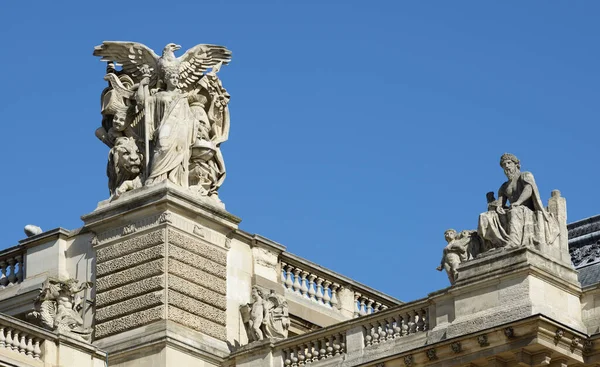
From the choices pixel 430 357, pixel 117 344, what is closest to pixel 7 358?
pixel 117 344

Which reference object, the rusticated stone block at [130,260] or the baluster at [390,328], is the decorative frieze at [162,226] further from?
the baluster at [390,328]

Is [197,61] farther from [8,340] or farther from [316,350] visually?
[8,340]

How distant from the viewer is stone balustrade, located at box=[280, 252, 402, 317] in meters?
47.4

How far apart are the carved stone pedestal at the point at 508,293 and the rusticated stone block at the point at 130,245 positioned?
6.42 m

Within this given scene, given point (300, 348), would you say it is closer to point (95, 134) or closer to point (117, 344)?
point (117, 344)

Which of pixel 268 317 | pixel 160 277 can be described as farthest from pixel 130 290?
pixel 268 317

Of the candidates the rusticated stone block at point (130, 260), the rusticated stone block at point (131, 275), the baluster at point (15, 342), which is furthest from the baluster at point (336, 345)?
the baluster at point (15, 342)

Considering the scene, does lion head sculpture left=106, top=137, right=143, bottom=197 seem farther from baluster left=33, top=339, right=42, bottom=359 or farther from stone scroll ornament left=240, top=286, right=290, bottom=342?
baluster left=33, top=339, right=42, bottom=359

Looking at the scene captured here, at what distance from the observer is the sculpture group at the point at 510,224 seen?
4112 cm

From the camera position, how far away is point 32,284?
46.1 meters

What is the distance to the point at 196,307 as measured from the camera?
45000 mm

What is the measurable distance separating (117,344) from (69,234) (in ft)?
9.18

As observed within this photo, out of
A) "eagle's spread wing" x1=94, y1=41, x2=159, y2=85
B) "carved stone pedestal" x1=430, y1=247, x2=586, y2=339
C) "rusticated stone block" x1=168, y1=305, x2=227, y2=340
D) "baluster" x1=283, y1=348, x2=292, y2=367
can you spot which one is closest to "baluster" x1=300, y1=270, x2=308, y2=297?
"rusticated stone block" x1=168, y1=305, x2=227, y2=340

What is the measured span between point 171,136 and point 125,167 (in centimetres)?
111
